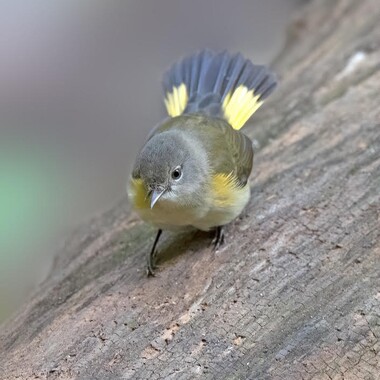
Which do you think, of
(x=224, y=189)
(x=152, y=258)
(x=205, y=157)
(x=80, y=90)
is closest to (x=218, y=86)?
(x=205, y=157)

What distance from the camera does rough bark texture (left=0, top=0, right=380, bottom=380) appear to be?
7.18 feet

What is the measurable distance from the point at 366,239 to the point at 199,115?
41.5 inches

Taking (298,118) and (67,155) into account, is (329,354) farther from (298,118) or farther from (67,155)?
(67,155)

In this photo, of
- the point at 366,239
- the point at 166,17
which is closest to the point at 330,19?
the point at 366,239

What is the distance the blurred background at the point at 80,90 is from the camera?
5.45 metres

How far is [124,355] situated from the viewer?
7.47 feet

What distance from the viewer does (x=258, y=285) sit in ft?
8.11

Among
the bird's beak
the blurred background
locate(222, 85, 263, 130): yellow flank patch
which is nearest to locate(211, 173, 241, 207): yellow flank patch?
the bird's beak

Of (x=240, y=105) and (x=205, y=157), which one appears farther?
(x=240, y=105)

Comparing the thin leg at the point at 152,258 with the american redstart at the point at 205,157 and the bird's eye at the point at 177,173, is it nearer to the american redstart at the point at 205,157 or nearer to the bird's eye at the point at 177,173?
the american redstart at the point at 205,157

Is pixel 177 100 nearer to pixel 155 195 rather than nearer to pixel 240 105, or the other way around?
pixel 240 105

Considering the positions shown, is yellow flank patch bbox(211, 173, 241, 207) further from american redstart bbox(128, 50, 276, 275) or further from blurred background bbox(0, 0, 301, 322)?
blurred background bbox(0, 0, 301, 322)

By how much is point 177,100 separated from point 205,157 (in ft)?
2.35

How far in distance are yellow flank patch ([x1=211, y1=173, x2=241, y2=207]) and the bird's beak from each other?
9.9 inches
